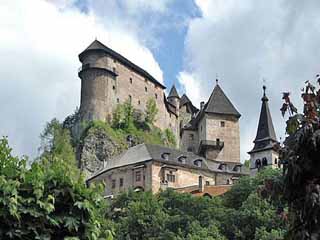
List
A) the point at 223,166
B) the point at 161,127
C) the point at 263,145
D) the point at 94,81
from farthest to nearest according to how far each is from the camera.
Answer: the point at 161,127 < the point at 94,81 < the point at 223,166 < the point at 263,145

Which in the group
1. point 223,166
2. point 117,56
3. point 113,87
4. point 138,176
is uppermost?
point 117,56

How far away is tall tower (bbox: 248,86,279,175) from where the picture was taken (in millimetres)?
79562

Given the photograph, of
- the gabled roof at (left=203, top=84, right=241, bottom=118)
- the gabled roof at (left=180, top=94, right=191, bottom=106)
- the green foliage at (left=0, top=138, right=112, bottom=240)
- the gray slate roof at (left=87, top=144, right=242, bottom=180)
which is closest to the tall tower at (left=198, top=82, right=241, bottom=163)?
the gabled roof at (left=203, top=84, right=241, bottom=118)

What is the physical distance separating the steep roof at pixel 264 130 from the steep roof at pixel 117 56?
28841 mm

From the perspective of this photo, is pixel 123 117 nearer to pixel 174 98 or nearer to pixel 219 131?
pixel 219 131

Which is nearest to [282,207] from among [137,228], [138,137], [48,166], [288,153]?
[288,153]

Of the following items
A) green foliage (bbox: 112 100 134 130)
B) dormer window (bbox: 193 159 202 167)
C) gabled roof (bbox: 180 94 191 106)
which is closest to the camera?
dormer window (bbox: 193 159 202 167)

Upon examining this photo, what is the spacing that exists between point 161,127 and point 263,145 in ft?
101

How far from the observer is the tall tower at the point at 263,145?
7956 cm

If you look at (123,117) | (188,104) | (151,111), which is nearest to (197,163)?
(123,117)

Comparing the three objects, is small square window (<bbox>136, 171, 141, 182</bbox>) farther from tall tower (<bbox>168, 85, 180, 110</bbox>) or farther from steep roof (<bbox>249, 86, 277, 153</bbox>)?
tall tower (<bbox>168, 85, 180, 110</bbox>)

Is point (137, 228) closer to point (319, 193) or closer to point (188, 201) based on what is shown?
point (188, 201)

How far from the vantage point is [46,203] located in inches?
430

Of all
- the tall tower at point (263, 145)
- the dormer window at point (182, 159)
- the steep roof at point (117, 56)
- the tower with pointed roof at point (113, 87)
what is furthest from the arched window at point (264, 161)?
the steep roof at point (117, 56)
